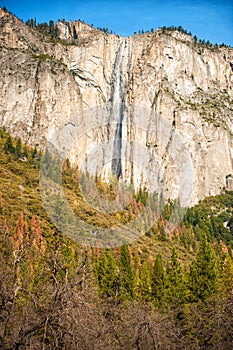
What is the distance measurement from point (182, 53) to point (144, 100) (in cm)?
2745

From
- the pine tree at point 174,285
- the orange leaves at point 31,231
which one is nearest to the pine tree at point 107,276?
the pine tree at point 174,285

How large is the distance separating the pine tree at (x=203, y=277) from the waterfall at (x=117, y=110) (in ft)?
362

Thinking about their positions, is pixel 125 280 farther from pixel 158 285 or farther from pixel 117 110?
pixel 117 110

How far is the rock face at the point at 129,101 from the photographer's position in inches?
5856

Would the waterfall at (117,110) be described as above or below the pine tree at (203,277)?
above

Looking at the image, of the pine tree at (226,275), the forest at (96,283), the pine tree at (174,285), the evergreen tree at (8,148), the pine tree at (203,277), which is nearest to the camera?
the forest at (96,283)

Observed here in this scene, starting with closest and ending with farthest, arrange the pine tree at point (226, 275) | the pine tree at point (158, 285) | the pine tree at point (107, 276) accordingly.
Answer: the pine tree at point (158, 285), the pine tree at point (226, 275), the pine tree at point (107, 276)

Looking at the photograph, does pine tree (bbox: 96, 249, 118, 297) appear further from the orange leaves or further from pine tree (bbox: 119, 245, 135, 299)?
the orange leaves

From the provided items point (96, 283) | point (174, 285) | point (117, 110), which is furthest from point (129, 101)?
point (96, 283)

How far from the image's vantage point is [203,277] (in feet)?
154

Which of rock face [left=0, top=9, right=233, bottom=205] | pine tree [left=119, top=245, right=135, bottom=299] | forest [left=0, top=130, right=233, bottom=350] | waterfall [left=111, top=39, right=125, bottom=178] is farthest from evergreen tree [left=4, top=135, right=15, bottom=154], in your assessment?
pine tree [left=119, top=245, right=135, bottom=299]

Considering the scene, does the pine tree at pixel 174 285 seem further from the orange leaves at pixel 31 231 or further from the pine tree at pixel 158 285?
the orange leaves at pixel 31 231

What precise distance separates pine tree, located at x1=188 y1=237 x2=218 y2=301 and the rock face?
314 feet

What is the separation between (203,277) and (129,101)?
125 m
